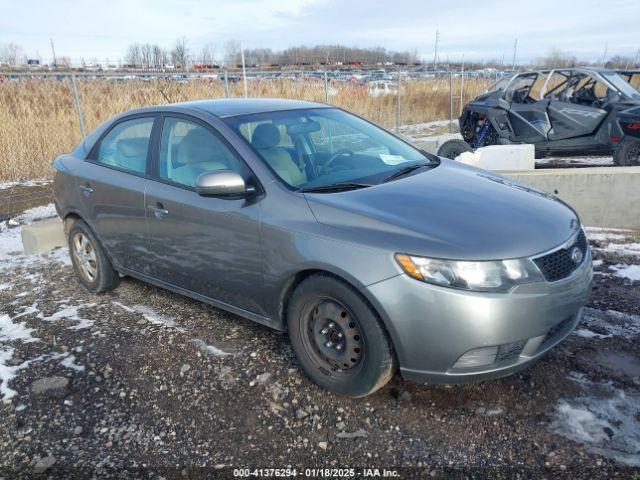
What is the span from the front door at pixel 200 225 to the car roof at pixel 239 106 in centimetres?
14

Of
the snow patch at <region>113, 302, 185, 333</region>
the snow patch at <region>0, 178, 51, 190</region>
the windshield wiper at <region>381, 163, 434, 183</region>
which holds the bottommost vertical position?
the snow patch at <region>113, 302, 185, 333</region>

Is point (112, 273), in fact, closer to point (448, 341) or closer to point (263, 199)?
point (263, 199)

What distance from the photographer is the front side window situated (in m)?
3.43

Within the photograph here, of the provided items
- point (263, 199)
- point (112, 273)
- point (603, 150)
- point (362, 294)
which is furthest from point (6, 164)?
point (603, 150)

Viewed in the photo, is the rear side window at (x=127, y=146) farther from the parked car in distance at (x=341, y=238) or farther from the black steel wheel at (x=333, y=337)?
the black steel wheel at (x=333, y=337)

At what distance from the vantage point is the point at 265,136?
3459 mm

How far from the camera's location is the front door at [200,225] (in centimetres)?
323

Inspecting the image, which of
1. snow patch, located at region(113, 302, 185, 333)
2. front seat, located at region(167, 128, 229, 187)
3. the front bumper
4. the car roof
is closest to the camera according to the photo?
the front bumper

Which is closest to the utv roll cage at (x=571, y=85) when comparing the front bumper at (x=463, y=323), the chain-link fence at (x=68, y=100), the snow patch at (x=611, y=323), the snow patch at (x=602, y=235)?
the snow patch at (x=602, y=235)

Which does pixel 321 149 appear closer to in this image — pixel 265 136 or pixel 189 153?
pixel 265 136

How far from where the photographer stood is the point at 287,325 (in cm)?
321

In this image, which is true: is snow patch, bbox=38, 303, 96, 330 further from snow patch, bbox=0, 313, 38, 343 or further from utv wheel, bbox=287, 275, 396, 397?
utv wheel, bbox=287, 275, 396, 397

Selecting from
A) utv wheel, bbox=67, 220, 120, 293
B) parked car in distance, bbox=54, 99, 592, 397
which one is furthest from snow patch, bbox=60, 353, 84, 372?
utv wheel, bbox=67, 220, 120, 293

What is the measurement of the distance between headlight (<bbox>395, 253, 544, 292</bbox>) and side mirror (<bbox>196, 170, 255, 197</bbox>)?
113 centimetres
